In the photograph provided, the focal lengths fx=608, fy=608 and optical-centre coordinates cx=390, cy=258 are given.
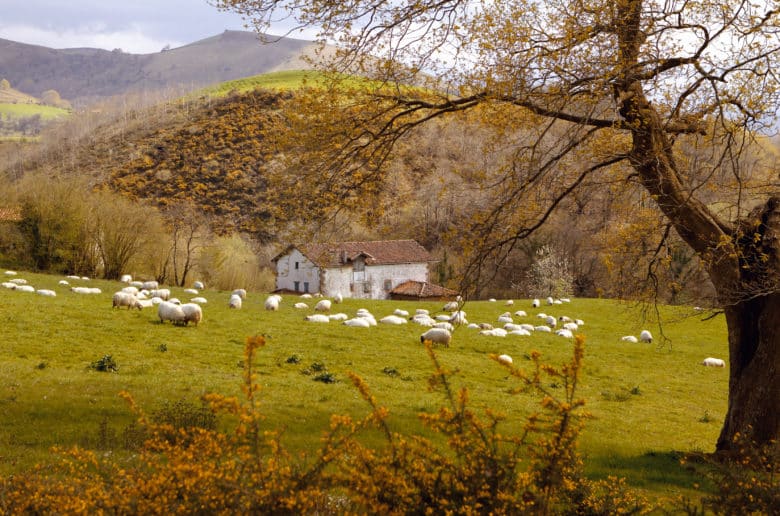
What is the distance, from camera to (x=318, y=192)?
38.1ft

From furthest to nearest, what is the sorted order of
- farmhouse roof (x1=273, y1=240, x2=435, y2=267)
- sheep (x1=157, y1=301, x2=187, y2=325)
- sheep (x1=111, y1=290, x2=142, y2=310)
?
farmhouse roof (x1=273, y1=240, x2=435, y2=267) → sheep (x1=111, y1=290, x2=142, y2=310) → sheep (x1=157, y1=301, x2=187, y2=325)

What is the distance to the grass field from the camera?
11.2m

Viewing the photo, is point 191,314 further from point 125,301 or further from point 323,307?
point 323,307

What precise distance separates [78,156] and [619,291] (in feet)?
297

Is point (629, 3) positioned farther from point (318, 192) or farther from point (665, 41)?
point (318, 192)

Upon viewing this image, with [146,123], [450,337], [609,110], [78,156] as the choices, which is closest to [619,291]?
[609,110]

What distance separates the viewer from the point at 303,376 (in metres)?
16.9

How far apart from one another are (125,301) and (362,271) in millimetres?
33943

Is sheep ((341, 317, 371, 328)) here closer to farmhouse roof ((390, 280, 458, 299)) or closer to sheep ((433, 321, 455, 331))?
sheep ((433, 321, 455, 331))

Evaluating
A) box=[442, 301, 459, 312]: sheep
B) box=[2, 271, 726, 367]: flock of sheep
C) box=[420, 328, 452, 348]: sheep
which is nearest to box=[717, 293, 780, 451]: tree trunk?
box=[442, 301, 459, 312]: sheep

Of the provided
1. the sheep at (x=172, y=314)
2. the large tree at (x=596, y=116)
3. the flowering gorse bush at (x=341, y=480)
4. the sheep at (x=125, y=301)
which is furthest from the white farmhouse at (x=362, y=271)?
the flowering gorse bush at (x=341, y=480)

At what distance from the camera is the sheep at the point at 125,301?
2472 cm

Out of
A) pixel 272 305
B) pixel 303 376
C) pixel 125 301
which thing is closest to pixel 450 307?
pixel 272 305

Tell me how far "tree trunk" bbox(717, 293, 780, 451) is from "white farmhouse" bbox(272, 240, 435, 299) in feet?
145
